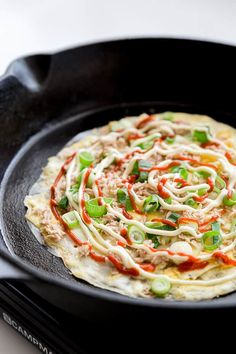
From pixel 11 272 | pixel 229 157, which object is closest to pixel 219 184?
pixel 229 157

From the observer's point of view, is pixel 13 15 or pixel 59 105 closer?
pixel 59 105

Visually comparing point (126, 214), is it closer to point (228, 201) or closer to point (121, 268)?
point (121, 268)

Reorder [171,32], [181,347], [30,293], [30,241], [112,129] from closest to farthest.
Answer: [181,347], [30,293], [30,241], [112,129], [171,32]

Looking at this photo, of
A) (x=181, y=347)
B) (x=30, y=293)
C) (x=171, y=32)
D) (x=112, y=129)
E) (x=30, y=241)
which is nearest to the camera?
(x=181, y=347)

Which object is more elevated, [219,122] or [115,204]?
[219,122]

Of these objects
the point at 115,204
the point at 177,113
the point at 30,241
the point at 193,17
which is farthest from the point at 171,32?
the point at 30,241

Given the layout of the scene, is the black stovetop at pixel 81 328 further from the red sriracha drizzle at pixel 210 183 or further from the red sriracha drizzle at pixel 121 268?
the red sriracha drizzle at pixel 210 183

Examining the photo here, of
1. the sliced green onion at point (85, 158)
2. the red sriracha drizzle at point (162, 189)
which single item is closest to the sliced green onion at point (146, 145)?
the sliced green onion at point (85, 158)

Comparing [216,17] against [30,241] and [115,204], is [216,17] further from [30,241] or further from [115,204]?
[30,241]
